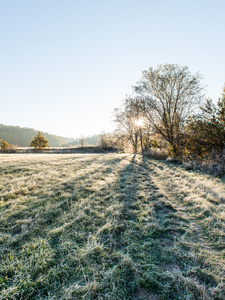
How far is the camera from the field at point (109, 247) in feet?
5.09

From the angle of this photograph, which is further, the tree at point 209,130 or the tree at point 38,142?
the tree at point 38,142

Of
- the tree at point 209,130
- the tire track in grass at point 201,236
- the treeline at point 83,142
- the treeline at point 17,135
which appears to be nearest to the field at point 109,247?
the tire track in grass at point 201,236

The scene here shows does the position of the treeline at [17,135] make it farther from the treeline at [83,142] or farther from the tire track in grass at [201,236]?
the tire track in grass at [201,236]

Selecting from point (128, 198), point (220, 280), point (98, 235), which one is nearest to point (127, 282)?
point (98, 235)

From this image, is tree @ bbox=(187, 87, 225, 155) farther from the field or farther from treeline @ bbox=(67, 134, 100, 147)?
treeline @ bbox=(67, 134, 100, 147)

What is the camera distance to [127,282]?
166 centimetres

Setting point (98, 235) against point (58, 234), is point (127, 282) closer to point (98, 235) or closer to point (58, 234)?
point (98, 235)

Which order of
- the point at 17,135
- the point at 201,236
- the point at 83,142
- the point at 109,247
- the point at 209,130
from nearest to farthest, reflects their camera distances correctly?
1. the point at 109,247
2. the point at 201,236
3. the point at 209,130
4. the point at 83,142
5. the point at 17,135

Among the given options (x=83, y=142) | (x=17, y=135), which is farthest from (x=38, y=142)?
(x=17, y=135)

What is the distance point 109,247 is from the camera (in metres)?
2.20

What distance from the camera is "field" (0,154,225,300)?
1.55 meters

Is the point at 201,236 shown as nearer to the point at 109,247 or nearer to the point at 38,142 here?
the point at 109,247

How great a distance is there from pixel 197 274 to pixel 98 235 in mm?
1539

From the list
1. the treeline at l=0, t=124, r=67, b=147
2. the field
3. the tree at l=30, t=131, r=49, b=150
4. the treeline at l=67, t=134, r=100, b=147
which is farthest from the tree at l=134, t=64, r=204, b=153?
the treeline at l=0, t=124, r=67, b=147
